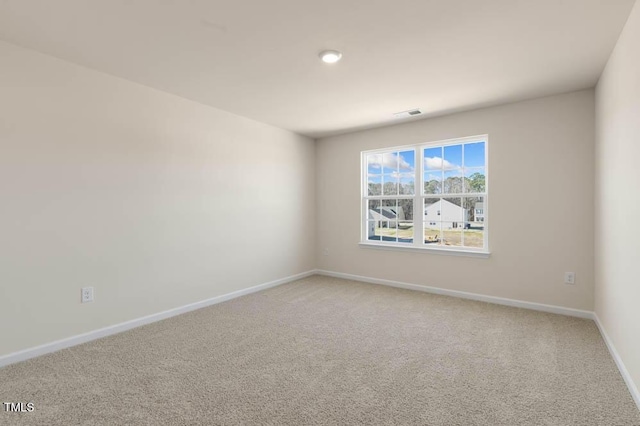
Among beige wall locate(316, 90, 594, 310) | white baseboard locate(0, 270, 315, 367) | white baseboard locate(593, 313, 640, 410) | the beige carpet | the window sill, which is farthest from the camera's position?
the window sill

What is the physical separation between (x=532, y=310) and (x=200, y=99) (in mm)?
4320

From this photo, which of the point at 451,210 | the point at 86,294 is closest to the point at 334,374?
the point at 86,294

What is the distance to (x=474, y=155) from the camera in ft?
13.1

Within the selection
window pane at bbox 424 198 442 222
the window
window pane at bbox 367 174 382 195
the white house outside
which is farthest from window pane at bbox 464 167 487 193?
window pane at bbox 367 174 382 195

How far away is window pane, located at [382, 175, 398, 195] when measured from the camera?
470 cm

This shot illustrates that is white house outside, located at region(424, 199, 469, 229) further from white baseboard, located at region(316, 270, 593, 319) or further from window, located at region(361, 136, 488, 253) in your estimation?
white baseboard, located at region(316, 270, 593, 319)

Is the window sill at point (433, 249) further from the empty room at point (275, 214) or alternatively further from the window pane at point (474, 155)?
the window pane at point (474, 155)

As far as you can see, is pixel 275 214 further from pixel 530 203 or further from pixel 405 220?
pixel 530 203

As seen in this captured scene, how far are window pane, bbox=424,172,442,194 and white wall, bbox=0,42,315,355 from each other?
2.26 m

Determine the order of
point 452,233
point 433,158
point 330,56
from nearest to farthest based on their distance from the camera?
point 330,56 → point 452,233 → point 433,158

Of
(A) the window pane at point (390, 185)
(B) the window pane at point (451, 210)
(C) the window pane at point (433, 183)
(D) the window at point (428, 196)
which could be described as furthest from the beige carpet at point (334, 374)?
(A) the window pane at point (390, 185)

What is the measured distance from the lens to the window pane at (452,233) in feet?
13.5

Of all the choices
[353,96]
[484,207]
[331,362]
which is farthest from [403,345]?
[353,96]

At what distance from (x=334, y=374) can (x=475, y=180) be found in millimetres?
3004
